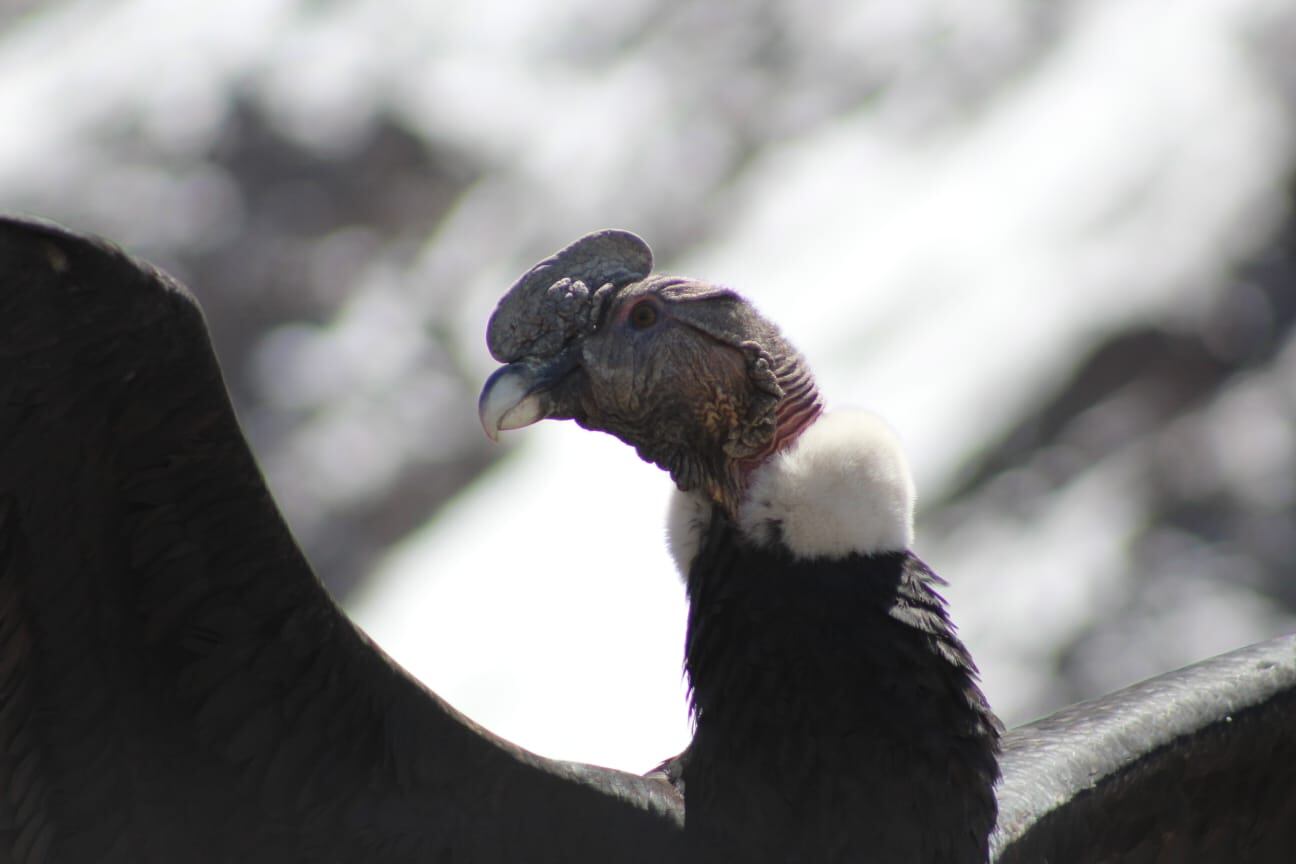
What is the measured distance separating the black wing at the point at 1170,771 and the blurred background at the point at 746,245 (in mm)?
6083

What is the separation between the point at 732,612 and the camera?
2.98 metres

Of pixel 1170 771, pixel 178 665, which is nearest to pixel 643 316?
pixel 178 665

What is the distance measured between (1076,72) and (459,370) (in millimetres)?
5780

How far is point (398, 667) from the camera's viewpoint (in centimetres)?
285

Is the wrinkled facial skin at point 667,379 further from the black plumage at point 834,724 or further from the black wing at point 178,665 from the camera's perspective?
the black wing at point 178,665

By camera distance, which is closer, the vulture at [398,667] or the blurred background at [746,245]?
the vulture at [398,667]

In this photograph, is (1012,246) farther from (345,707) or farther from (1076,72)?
(345,707)

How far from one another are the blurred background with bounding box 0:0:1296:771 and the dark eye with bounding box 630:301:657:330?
23.6 ft

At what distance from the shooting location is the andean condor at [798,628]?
9.43ft

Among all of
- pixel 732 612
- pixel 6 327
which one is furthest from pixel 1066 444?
pixel 6 327

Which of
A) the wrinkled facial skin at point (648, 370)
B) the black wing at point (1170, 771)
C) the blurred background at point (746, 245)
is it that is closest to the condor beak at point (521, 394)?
the wrinkled facial skin at point (648, 370)

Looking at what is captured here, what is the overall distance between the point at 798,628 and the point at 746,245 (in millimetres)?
11343

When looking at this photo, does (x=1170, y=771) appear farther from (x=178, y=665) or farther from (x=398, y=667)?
(x=178, y=665)

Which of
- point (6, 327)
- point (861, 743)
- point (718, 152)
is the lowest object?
point (6, 327)
